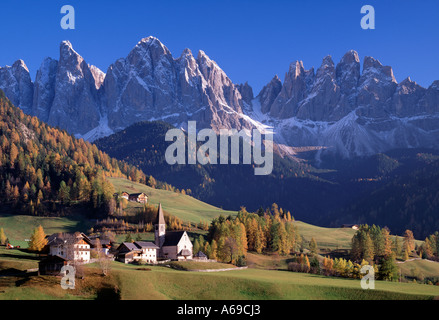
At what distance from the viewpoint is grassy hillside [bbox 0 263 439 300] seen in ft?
257

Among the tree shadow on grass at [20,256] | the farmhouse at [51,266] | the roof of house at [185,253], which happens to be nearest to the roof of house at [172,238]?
the roof of house at [185,253]

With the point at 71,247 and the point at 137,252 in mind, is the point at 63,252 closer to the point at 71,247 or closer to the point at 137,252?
the point at 71,247

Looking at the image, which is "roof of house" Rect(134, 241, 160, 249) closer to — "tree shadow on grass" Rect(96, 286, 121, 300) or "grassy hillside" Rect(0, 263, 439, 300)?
"grassy hillside" Rect(0, 263, 439, 300)

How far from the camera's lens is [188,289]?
280 feet

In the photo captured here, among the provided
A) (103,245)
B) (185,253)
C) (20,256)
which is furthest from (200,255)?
(20,256)

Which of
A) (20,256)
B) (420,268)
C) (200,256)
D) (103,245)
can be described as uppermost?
(103,245)

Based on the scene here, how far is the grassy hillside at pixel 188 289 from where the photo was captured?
257 ft

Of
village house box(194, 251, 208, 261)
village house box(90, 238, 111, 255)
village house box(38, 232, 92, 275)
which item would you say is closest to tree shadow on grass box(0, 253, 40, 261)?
village house box(38, 232, 92, 275)

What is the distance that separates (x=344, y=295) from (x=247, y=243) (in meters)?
65.2

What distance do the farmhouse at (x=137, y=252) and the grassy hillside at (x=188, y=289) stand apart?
78.1ft

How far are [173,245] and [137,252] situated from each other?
1155cm
